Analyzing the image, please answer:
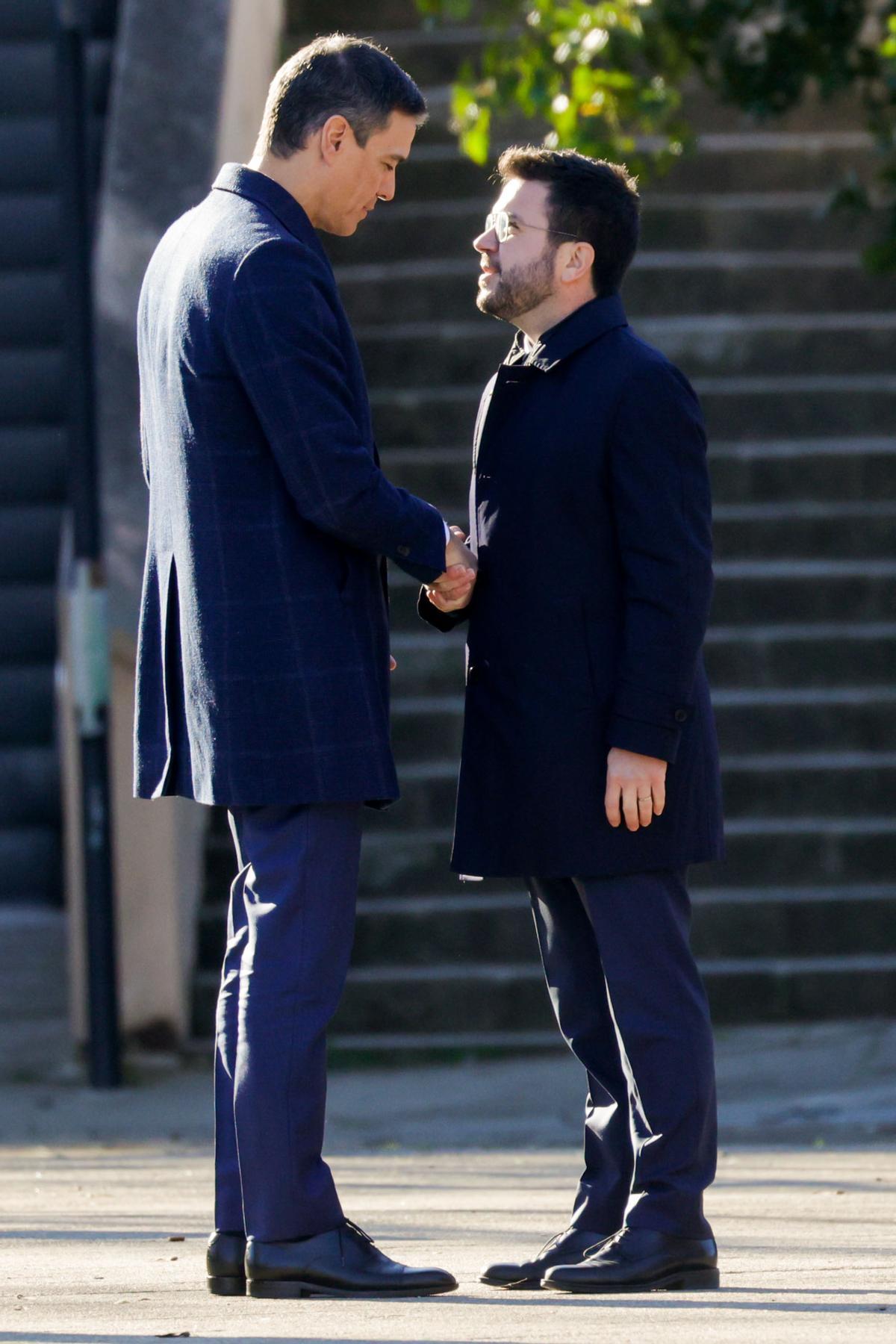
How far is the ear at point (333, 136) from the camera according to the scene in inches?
138

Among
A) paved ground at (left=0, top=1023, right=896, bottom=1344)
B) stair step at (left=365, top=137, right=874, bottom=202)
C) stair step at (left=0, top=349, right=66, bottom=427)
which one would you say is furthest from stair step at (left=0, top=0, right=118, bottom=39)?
paved ground at (left=0, top=1023, right=896, bottom=1344)

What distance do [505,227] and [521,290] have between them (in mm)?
106

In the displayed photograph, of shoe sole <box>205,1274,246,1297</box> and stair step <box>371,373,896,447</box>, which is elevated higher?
stair step <box>371,373,896,447</box>

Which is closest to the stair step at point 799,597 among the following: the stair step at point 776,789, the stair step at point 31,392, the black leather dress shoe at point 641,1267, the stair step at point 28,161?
the stair step at point 776,789

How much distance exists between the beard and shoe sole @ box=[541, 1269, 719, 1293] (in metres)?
1.54

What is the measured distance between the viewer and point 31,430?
30.8 feet

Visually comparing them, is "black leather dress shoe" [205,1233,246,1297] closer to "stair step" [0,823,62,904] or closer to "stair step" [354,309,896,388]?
"stair step" [0,823,62,904]

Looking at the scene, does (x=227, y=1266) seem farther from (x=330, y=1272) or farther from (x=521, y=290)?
(x=521, y=290)

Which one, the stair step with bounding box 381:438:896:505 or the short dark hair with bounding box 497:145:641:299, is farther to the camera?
the stair step with bounding box 381:438:896:505

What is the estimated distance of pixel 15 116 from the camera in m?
10.1

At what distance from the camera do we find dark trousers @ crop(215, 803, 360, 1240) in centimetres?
337

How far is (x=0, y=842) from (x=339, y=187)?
17.8 ft

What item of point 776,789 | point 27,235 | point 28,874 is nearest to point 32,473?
point 27,235

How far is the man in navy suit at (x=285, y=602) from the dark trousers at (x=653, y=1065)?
36 cm
